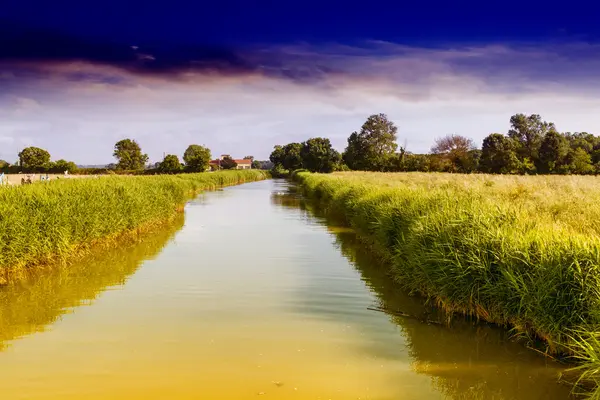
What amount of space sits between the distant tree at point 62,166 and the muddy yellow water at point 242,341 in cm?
8739

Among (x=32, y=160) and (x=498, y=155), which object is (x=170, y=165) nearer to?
(x=32, y=160)

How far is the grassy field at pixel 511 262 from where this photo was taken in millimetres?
6406

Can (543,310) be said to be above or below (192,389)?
above

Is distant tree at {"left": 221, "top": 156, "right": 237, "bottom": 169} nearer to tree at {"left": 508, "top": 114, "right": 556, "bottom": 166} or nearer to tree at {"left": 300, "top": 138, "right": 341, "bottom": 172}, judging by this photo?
tree at {"left": 300, "top": 138, "right": 341, "bottom": 172}

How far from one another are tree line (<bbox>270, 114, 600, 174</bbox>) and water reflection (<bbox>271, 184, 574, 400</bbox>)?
50155 mm

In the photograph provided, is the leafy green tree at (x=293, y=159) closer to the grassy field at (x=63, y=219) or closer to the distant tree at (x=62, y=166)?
the distant tree at (x=62, y=166)

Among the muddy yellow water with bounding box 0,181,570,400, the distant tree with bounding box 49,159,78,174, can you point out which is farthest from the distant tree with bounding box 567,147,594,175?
the distant tree with bounding box 49,159,78,174

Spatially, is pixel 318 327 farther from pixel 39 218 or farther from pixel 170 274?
pixel 39 218

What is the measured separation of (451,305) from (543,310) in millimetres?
2189

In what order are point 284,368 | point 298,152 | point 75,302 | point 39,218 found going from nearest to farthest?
point 284,368, point 75,302, point 39,218, point 298,152

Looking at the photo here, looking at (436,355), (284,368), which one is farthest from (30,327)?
(436,355)

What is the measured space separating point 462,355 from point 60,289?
847 centimetres

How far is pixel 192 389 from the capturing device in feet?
19.3

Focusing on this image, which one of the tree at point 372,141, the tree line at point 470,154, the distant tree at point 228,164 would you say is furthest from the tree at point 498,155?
the distant tree at point 228,164
